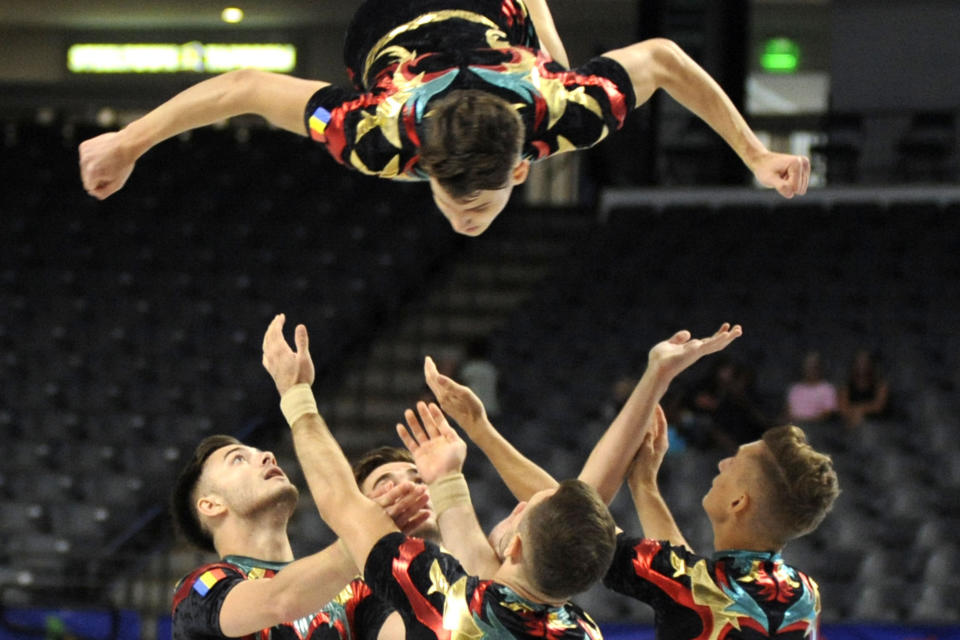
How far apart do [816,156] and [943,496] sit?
4.58m

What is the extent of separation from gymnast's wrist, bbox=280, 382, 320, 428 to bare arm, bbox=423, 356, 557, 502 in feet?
1.02

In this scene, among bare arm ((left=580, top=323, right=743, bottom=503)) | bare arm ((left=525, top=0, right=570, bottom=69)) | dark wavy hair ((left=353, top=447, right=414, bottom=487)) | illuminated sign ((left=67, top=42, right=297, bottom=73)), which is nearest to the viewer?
bare arm ((left=580, top=323, right=743, bottom=503))

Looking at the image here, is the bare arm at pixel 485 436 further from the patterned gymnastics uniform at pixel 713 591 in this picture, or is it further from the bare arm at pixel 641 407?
the patterned gymnastics uniform at pixel 713 591

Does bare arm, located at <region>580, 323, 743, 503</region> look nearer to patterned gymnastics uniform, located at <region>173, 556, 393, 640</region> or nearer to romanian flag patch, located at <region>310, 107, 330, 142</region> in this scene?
patterned gymnastics uniform, located at <region>173, 556, 393, 640</region>

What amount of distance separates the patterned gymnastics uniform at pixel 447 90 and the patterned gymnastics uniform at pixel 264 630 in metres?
0.96

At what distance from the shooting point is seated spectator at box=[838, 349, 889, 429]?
288 inches

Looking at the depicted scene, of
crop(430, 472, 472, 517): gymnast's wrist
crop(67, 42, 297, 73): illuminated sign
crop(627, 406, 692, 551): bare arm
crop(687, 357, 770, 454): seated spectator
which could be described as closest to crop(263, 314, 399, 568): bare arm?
crop(430, 472, 472, 517): gymnast's wrist

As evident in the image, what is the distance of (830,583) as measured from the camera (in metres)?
6.20

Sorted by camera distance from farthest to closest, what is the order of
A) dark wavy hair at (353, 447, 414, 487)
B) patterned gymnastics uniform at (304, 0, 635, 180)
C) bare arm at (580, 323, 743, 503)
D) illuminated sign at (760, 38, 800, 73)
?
illuminated sign at (760, 38, 800, 73) < dark wavy hair at (353, 447, 414, 487) < bare arm at (580, 323, 743, 503) < patterned gymnastics uniform at (304, 0, 635, 180)

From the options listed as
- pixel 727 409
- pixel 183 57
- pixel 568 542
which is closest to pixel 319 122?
pixel 568 542

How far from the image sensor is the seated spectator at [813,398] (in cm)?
741

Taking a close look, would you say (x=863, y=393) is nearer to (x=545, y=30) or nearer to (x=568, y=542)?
(x=545, y=30)

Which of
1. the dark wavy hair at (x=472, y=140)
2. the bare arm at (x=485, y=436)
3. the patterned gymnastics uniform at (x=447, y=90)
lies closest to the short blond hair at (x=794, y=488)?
the bare arm at (x=485, y=436)

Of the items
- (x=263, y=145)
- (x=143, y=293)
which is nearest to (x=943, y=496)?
(x=143, y=293)
